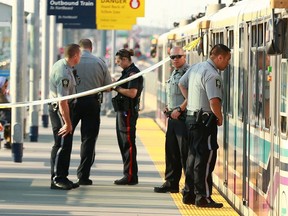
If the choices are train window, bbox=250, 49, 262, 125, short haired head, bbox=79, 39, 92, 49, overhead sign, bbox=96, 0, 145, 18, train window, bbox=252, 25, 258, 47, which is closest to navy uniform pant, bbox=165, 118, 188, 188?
short haired head, bbox=79, 39, 92, 49

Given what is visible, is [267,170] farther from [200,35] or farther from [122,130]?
[200,35]

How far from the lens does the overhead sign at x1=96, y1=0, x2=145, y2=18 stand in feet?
115

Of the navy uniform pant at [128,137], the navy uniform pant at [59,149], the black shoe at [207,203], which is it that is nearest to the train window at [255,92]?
the black shoe at [207,203]

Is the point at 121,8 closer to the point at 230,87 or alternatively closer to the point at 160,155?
the point at 160,155

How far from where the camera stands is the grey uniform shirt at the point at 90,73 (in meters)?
16.5

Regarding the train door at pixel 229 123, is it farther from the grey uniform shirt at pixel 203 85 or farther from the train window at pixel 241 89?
the grey uniform shirt at pixel 203 85

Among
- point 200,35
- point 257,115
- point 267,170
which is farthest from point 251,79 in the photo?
point 200,35

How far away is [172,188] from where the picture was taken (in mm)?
16172

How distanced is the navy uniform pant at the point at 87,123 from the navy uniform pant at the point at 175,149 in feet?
3.74

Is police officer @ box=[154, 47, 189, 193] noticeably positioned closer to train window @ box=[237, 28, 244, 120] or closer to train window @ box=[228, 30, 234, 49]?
train window @ box=[228, 30, 234, 49]

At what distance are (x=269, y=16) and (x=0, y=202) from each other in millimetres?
4642

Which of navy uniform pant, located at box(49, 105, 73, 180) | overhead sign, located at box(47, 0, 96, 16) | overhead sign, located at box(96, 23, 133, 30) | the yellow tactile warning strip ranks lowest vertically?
the yellow tactile warning strip

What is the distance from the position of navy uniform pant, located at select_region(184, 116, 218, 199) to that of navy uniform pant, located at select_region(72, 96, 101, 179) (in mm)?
2431

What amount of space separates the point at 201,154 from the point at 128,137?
309 cm
